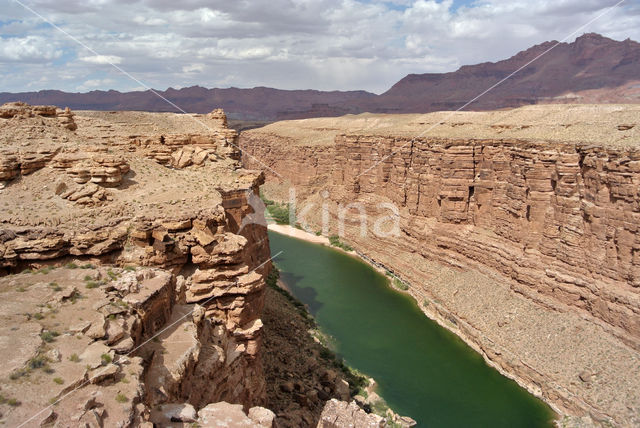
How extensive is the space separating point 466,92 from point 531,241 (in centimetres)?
9970

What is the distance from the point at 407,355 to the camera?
27062 mm

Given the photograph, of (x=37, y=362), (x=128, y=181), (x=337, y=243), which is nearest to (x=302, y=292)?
(x=337, y=243)

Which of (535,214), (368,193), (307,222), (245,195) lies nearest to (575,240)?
(535,214)

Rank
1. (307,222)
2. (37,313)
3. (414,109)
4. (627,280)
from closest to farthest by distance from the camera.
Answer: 1. (37,313)
2. (627,280)
3. (307,222)
4. (414,109)

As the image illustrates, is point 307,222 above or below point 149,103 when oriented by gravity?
below

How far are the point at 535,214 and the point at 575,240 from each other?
133 inches

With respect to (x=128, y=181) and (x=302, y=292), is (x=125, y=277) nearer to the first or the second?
(x=128, y=181)

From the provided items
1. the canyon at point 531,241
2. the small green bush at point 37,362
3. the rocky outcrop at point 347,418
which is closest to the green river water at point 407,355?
the canyon at point 531,241

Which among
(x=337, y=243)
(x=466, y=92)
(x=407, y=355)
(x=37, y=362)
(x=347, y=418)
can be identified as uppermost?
(x=466, y=92)

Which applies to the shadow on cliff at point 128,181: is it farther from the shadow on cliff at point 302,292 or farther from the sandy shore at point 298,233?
the sandy shore at point 298,233

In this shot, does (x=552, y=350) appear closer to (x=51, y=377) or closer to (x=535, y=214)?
(x=535, y=214)

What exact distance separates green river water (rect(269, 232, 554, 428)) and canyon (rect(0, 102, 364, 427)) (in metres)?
4.19

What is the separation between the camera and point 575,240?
81.7 ft

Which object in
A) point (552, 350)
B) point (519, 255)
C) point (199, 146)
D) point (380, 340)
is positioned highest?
point (199, 146)
